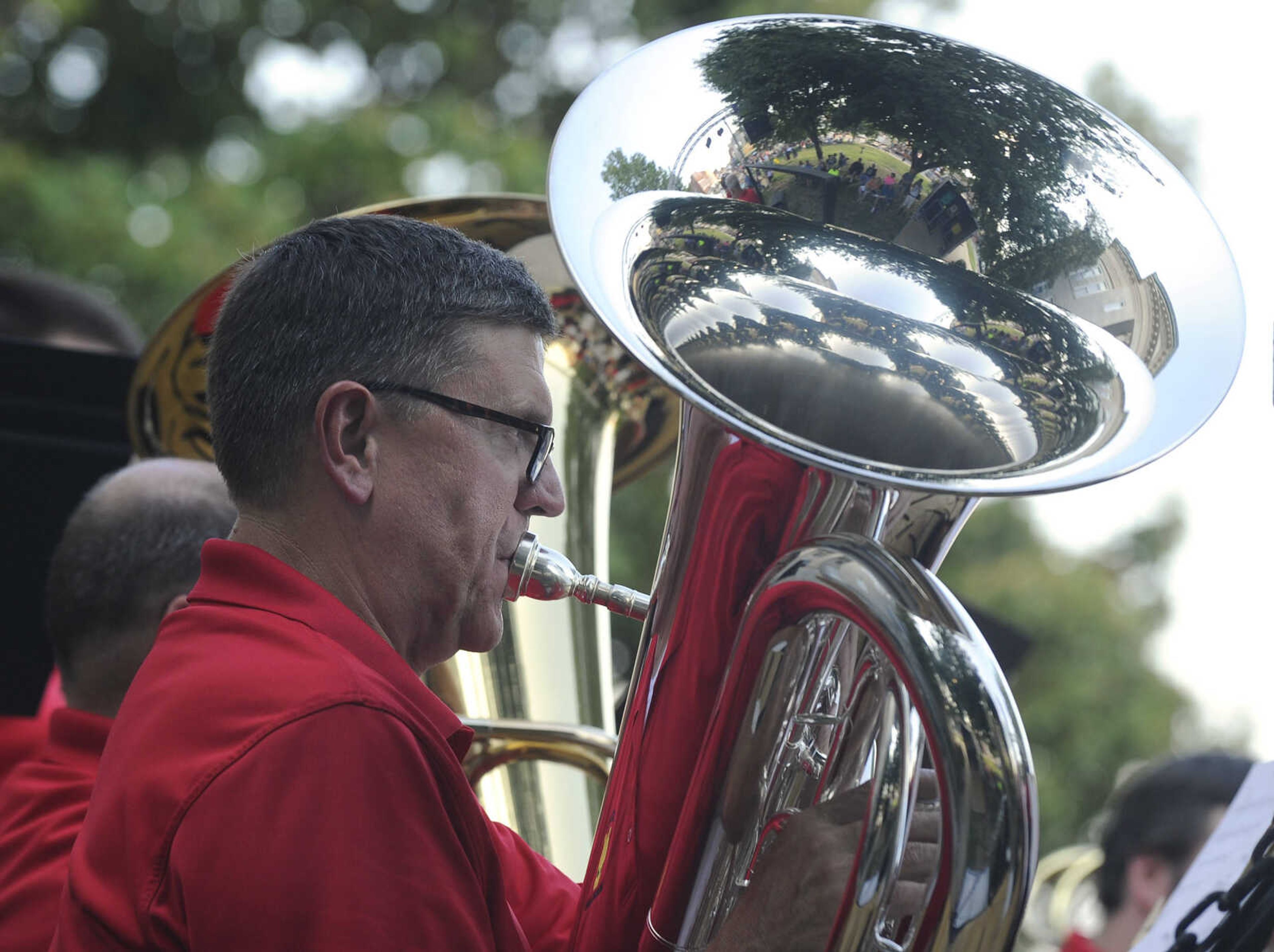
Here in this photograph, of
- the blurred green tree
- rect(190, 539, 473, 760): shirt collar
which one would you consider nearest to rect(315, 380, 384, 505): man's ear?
rect(190, 539, 473, 760): shirt collar

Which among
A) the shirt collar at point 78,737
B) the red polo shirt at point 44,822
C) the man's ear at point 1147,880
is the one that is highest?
the shirt collar at point 78,737

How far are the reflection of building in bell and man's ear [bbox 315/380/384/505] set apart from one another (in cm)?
86

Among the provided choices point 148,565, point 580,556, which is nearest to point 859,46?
point 580,556

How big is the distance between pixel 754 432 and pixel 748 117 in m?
0.55

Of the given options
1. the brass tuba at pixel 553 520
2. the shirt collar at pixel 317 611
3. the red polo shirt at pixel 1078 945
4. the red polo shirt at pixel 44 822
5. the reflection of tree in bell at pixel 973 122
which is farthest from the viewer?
the red polo shirt at pixel 1078 945

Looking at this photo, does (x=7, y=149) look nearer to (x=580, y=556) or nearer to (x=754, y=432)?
(x=580, y=556)

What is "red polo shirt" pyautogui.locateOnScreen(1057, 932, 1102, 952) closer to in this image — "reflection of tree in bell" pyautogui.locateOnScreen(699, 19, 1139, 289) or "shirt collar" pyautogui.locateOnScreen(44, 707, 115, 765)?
"reflection of tree in bell" pyautogui.locateOnScreen(699, 19, 1139, 289)

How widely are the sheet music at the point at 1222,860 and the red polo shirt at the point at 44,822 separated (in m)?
1.43

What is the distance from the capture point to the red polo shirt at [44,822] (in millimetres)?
2021

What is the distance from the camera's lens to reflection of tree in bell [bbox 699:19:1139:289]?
5.82 ft

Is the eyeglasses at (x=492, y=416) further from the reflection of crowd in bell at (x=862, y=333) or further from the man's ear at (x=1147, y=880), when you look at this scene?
the man's ear at (x=1147, y=880)

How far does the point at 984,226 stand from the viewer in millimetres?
1769

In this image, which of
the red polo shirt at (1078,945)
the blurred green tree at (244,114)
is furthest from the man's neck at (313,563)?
the blurred green tree at (244,114)

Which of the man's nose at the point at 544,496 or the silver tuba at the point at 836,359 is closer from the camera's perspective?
the silver tuba at the point at 836,359
